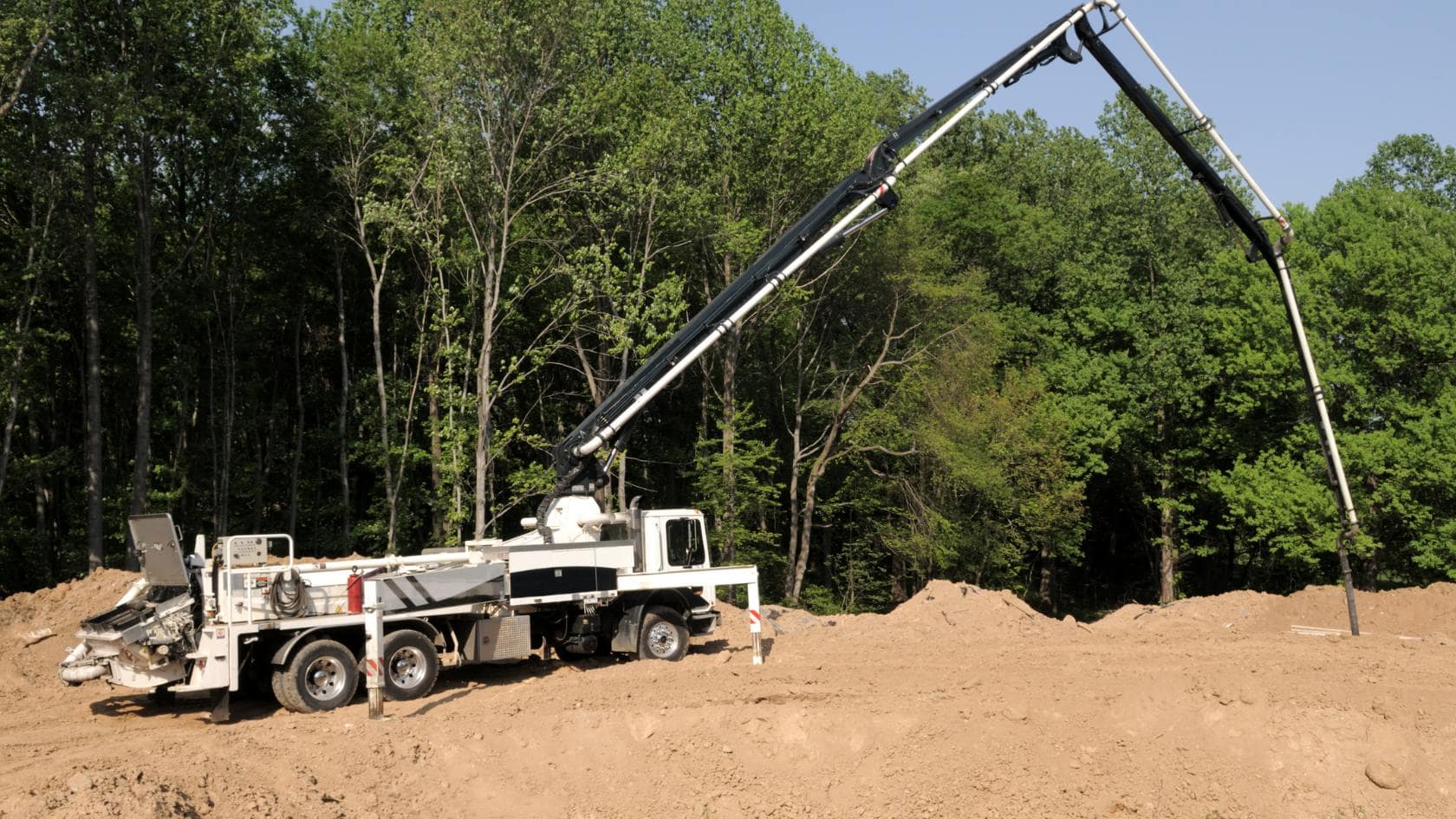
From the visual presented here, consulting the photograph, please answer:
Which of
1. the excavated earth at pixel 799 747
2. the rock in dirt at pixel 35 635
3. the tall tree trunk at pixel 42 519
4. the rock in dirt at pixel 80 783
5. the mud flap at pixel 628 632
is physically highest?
the tall tree trunk at pixel 42 519

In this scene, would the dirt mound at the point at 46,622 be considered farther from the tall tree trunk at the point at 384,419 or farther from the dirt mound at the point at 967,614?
the dirt mound at the point at 967,614

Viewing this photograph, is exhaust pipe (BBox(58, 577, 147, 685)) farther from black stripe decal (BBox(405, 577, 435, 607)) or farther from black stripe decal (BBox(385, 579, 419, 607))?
black stripe decal (BBox(405, 577, 435, 607))

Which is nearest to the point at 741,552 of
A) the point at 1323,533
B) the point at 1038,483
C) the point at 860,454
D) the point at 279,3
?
the point at 860,454

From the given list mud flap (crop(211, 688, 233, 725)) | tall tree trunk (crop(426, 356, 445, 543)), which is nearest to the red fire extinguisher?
mud flap (crop(211, 688, 233, 725))

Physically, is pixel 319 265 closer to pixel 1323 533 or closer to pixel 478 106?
pixel 478 106

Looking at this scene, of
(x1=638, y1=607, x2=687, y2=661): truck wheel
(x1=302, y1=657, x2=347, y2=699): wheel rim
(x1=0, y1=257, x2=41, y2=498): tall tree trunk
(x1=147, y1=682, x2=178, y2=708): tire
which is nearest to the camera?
(x1=302, y1=657, x2=347, y2=699): wheel rim

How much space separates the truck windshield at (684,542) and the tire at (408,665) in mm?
4416

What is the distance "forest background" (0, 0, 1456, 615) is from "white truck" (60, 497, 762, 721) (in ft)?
33.7

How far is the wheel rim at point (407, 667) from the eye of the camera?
1616cm

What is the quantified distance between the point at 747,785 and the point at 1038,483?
27149 millimetres

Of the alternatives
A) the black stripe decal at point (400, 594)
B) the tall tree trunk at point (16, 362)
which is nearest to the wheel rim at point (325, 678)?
the black stripe decal at point (400, 594)

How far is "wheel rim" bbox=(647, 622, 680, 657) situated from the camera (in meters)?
19.0

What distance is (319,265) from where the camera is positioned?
37.1m

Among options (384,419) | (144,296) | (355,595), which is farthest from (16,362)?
(355,595)
